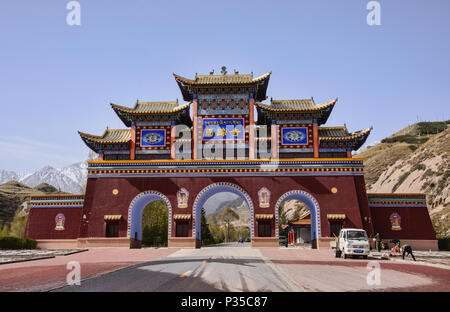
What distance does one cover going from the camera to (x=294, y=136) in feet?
117

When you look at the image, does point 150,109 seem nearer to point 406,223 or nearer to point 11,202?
point 406,223

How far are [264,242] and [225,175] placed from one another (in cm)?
665

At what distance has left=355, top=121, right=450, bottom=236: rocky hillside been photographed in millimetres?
52919

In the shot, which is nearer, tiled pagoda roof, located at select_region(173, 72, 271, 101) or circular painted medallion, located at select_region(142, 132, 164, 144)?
tiled pagoda roof, located at select_region(173, 72, 271, 101)

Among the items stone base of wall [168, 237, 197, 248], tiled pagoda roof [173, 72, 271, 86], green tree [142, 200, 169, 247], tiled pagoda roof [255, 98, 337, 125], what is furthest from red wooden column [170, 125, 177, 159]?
green tree [142, 200, 169, 247]

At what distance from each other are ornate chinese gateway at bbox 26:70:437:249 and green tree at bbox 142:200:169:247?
973cm

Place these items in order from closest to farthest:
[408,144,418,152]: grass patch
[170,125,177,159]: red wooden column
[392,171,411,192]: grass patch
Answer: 1. [170,125,177,159]: red wooden column
2. [392,171,411,192]: grass patch
3. [408,144,418,152]: grass patch

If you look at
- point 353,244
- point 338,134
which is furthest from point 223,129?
point 353,244

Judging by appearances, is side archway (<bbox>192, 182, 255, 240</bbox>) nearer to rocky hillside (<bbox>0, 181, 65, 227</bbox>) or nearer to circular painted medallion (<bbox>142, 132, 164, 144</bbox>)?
circular painted medallion (<bbox>142, 132, 164, 144</bbox>)

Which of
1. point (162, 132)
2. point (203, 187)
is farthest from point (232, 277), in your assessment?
point (162, 132)

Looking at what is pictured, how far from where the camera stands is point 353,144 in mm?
35281

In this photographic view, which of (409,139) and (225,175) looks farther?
(409,139)

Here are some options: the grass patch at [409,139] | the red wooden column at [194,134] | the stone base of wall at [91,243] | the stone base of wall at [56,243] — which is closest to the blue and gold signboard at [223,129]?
the red wooden column at [194,134]
